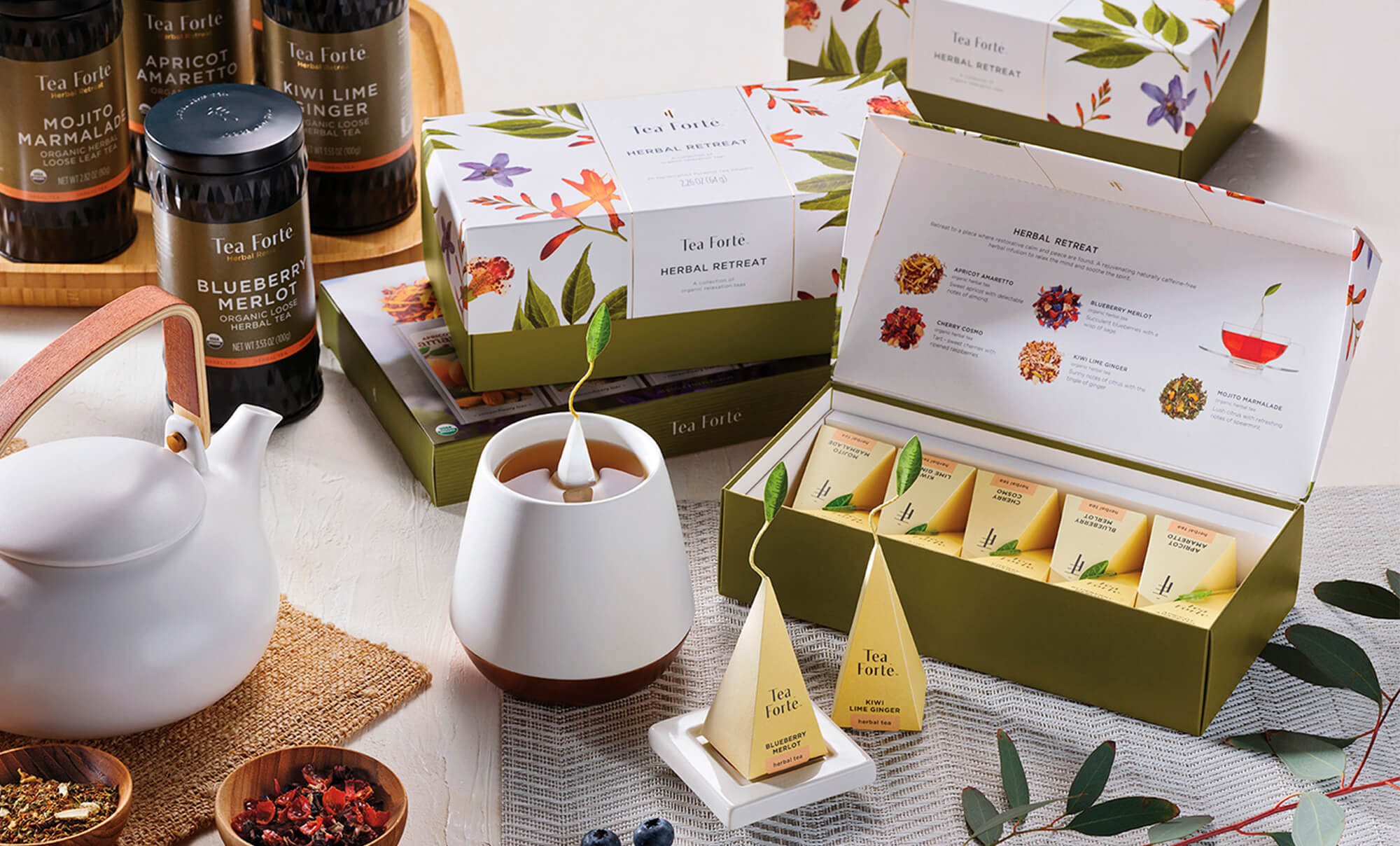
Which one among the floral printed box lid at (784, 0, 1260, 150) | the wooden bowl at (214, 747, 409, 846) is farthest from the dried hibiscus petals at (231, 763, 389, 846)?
the floral printed box lid at (784, 0, 1260, 150)

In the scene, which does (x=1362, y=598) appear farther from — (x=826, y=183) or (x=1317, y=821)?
(x=826, y=183)

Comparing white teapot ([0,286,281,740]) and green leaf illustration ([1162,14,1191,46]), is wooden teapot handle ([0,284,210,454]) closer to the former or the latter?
white teapot ([0,286,281,740])

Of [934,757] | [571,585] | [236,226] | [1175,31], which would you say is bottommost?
[934,757]

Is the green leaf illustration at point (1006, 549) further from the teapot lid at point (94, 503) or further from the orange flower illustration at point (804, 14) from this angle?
the orange flower illustration at point (804, 14)

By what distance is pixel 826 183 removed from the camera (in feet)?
3.59

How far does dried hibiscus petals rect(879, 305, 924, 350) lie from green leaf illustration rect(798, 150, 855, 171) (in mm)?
127

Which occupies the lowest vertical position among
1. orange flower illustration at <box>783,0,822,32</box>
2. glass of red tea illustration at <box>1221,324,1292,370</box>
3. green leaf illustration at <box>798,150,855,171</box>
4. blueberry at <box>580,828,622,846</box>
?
blueberry at <box>580,828,622,846</box>

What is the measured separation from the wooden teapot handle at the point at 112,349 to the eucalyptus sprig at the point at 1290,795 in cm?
50

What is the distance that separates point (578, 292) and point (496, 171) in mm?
117

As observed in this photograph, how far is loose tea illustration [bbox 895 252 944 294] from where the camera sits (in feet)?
3.44

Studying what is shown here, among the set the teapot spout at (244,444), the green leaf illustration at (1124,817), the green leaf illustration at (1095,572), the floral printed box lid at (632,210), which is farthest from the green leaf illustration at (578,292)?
the green leaf illustration at (1124,817)

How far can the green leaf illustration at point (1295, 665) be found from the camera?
91cm

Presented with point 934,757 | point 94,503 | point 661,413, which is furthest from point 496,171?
point 934,757

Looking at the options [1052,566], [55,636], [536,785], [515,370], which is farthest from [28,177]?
[1052,566]
